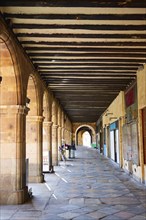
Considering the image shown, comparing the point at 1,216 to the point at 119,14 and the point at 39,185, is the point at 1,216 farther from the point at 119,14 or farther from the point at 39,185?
the point at 119,14

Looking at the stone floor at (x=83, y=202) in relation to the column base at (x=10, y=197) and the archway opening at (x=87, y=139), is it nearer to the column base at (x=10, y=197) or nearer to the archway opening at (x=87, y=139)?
the column base at (x=10, y=197)

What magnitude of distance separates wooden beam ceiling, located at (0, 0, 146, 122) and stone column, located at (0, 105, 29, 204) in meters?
1.51

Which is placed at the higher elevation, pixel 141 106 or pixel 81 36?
pixel 81 36

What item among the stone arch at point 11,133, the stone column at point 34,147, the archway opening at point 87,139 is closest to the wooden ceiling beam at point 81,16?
the stone arch at point 11,133

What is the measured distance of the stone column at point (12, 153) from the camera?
18.4 ft

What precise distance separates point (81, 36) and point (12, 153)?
8.77ft

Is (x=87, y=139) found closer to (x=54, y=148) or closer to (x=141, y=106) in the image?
(x=54, y=148)

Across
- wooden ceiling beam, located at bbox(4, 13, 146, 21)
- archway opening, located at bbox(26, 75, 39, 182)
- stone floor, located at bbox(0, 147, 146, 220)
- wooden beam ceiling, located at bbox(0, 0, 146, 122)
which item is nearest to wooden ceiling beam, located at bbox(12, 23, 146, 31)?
wooden beam ceiling, located at bbox(0, 0, 146, 122)

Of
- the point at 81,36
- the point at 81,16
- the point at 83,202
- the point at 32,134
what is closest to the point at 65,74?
the point at 32,134

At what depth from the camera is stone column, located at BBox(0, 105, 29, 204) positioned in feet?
18.4

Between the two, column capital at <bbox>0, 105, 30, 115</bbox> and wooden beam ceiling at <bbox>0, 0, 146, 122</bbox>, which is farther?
column capital at <bbox>0, 105, 30, 115</bbox>

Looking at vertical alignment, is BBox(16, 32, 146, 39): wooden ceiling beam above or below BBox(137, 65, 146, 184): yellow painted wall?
above

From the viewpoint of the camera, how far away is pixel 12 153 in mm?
5699

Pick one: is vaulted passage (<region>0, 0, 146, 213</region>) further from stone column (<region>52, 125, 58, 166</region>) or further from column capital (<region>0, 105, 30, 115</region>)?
stone column (<region>52, 125, 58, 166</region>)
